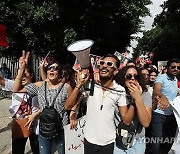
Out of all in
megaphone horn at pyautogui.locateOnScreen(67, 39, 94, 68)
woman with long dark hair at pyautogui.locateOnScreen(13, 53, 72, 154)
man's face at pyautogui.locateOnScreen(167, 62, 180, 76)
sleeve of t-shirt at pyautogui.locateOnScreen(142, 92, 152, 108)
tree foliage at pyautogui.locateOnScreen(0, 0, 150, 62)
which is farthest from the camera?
tree foliage at pyautogui.locateOnScreen(0, 0, 150, 62)

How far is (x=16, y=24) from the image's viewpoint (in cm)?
1096

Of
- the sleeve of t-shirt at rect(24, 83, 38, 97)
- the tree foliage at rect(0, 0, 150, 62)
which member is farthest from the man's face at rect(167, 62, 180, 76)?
the tree foliage at rect(0, 0, 150, 62)

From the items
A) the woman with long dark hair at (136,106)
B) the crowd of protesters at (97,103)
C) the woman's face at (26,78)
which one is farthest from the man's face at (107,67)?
the woman's face at (26,78)

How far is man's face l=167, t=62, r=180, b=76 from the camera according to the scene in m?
4.59

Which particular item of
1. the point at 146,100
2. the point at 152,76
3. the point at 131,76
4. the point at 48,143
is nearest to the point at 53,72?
the point at 48,143

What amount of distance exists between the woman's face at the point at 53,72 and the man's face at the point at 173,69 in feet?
5.66

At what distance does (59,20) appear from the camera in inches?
462

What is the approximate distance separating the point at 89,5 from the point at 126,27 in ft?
14.5

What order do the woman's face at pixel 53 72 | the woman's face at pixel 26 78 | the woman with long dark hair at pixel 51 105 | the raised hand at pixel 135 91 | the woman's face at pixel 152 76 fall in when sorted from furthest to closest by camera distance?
the woman's face at pixel 152 76 < the woman's face at pixel 26 78 < the woman's face at pixel 53 72 < the woman with long dark hair at pixel 51 105 < the raised hand at pixel 135 91

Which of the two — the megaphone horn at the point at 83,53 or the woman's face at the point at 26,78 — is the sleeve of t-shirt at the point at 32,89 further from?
the megaphone horn at the point at 83,53

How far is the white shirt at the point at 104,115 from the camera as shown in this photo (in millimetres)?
3101

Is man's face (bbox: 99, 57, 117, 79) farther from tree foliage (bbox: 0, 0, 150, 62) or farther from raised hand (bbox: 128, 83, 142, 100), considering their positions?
tree foliage (bbox: 0, 0, 150, 62)

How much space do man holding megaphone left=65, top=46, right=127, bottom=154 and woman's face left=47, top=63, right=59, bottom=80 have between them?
676 millimetres

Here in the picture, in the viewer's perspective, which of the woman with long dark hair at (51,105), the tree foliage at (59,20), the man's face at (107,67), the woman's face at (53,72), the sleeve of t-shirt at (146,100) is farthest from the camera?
the tree foliage at (59,20)
